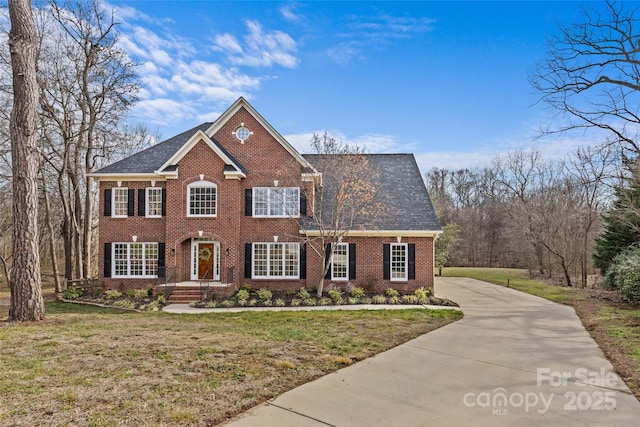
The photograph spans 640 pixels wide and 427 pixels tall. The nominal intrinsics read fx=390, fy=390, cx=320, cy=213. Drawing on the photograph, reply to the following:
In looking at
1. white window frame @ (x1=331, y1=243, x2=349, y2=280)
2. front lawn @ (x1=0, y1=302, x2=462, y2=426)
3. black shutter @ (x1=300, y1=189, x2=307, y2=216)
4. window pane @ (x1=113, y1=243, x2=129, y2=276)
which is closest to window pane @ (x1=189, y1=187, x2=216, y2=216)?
window pane @ (x1=113, y1=243, x2=129, y2=276)

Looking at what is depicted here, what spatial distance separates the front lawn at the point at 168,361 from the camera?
4.69 meters

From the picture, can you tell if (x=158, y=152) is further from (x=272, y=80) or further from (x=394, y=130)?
(x=394, y=130)

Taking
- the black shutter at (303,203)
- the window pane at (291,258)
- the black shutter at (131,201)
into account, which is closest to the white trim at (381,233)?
the window pane at (291,258)

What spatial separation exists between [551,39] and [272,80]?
959cm

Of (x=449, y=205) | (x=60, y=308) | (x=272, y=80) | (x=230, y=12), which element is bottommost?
(x=60, y=308)

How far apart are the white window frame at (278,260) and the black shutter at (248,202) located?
1474 mm

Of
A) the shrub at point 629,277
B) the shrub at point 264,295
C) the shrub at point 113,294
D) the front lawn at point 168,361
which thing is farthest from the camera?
the shrub at point 113,294

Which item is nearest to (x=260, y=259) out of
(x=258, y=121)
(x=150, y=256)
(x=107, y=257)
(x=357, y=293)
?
(x=357, y=293)

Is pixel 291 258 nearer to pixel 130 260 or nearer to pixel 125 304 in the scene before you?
pixel 125 304

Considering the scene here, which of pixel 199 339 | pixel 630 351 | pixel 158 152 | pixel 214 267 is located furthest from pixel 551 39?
pixel 158 152

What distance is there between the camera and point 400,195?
62.7 ft

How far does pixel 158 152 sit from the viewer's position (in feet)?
63.3

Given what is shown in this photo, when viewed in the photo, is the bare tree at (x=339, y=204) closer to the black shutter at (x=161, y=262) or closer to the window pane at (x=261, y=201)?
the window pane at (x=261, y=201)

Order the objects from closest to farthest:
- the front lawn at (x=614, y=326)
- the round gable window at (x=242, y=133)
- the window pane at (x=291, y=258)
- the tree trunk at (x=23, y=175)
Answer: the front lawn at (x=614, y=326) → the tree trunk at (x=23, y=175) → the window pane at (x=291, y=258) → the round gable window at (x=242, y=133)
